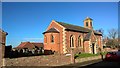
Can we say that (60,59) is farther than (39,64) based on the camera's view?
Yes

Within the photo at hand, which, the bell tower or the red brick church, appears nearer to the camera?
the red brick church

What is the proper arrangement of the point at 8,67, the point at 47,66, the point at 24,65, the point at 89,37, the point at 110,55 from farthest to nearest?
the point at 89,37 → the point at 110,55 → the point at 47,66 → the point at 24,65 → the point at 8,67

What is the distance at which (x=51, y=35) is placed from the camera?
132 ft

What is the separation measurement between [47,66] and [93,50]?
29.8 meters

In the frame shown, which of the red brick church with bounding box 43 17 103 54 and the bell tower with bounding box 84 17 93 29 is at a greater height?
the bell tower with bounding box 84 17 93 29

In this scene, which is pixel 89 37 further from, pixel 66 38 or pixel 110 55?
pixel 110 55

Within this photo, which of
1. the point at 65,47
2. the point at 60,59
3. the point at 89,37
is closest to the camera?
the point at 60,59

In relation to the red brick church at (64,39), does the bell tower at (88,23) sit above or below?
above

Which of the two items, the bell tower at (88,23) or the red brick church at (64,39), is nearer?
the red brick church at (64,39)

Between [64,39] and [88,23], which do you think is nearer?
[64,39]

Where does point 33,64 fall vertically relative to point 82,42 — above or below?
below

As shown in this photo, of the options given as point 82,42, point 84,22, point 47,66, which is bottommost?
point 47,66

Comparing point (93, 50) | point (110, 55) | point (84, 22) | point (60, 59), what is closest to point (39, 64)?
point (60, 59)

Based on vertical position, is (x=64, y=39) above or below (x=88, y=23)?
below
